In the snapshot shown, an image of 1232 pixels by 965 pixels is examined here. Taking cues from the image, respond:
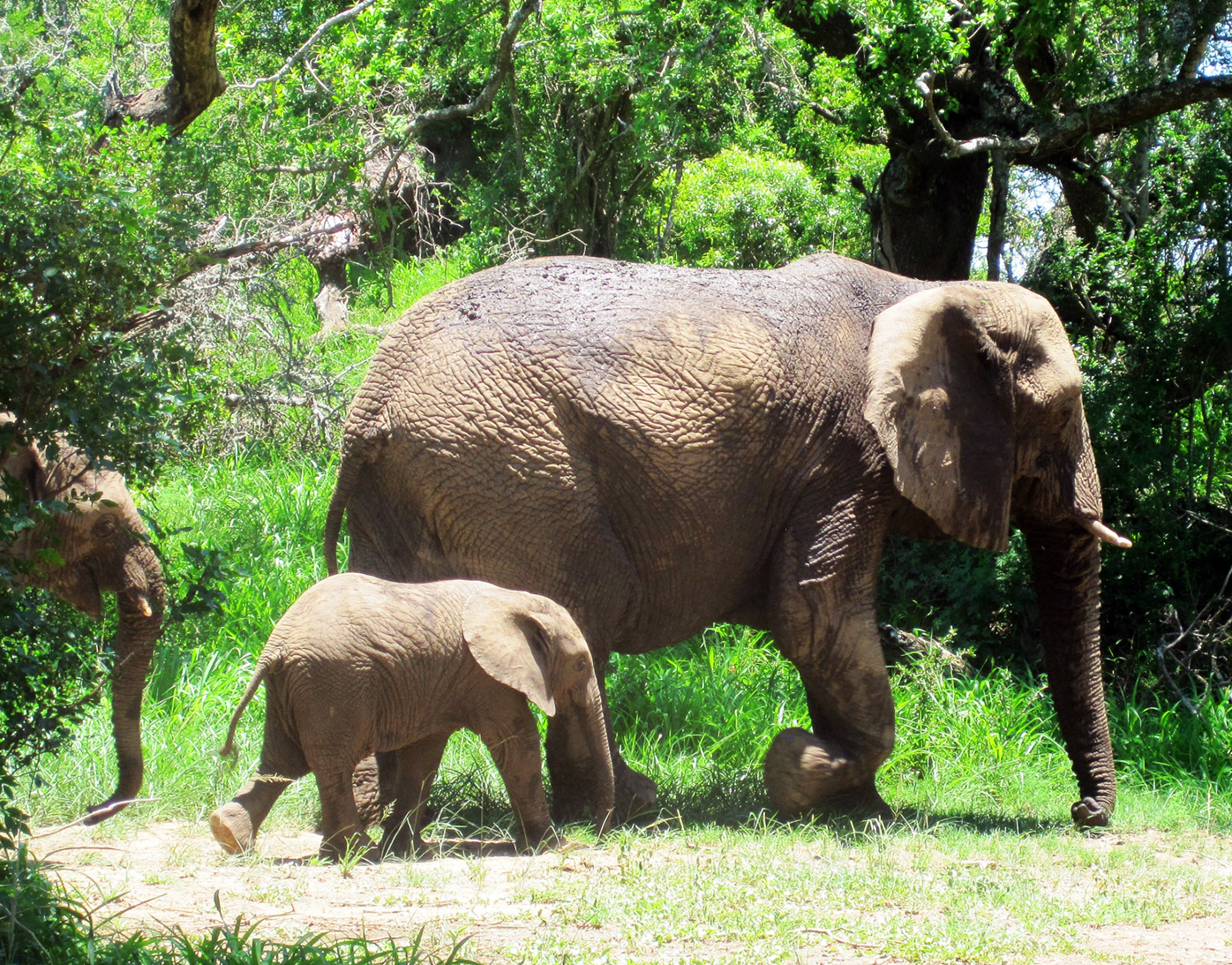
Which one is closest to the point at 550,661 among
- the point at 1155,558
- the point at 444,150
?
the point at 1155,558

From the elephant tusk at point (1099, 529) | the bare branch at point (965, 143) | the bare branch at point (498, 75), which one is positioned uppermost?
the bare branch at point (498, 75)

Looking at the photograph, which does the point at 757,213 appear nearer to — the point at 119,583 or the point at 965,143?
the point at 965,143

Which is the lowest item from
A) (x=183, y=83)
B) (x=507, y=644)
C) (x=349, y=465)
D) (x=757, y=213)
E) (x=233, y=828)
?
(x=233, y=828)

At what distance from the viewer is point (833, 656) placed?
600 centimetres

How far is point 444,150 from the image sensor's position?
736 inches

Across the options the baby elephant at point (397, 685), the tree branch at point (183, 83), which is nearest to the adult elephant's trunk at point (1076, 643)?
the baby elephant at point (397, 685)

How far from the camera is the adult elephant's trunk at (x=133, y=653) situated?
6191 millimetres

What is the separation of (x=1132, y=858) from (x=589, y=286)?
3138 mm

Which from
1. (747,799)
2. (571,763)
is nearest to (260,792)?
(571,763)

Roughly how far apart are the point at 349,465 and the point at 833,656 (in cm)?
213

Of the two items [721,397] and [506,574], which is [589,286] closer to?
[721,397]

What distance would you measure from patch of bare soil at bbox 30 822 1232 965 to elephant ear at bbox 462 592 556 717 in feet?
2.01

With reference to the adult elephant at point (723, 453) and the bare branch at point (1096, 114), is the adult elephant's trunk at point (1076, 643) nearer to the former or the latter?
the adult elephant at point (723, 453)

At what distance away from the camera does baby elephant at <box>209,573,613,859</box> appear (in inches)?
195
